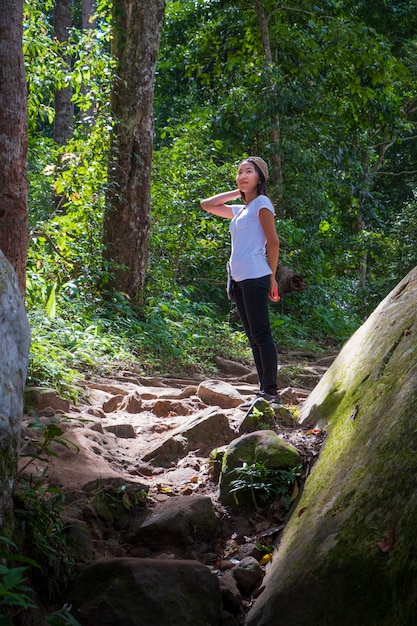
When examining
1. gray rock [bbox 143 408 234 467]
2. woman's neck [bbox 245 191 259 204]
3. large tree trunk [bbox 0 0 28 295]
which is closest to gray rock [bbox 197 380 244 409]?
gray rock [bbox 143 408 234 467]

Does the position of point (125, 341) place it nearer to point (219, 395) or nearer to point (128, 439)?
point (219, 395)

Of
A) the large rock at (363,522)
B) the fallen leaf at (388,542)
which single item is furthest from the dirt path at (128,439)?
the fallen leaf at (388,542)

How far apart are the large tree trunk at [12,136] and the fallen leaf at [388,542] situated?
3.68 metres

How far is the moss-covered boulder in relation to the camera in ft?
10.9

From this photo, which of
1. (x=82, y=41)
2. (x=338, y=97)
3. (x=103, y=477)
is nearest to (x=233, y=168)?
(x=82, y=41)

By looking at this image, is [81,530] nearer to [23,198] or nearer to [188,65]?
[23,198]

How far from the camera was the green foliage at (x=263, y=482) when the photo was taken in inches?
127

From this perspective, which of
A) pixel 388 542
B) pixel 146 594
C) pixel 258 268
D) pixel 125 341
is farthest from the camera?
pixel 125 341

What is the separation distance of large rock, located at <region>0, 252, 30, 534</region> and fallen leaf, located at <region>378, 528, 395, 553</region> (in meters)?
1.24

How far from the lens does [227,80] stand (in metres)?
13.3

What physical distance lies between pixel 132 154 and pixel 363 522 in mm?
6734

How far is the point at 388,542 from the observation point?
199 cm

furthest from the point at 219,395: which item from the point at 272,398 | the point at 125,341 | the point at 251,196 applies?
the point at 125,341

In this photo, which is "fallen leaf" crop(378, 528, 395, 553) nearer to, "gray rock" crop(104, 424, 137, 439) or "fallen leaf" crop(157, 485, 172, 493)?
"fallen leaf" crop(157, 485, 172, 493)
